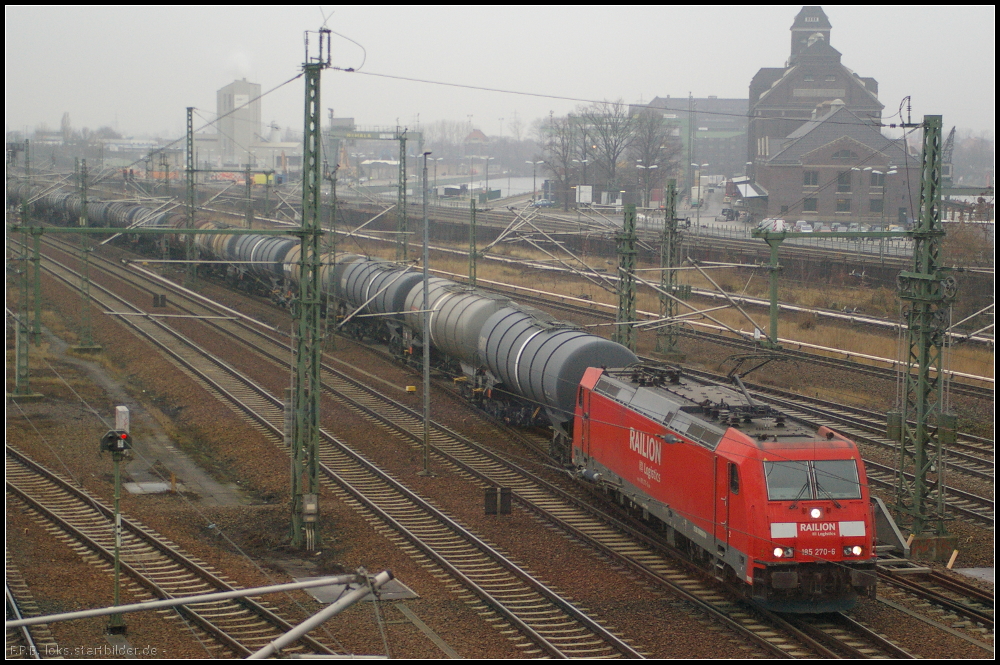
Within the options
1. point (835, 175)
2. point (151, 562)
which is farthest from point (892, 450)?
point (835, 175)

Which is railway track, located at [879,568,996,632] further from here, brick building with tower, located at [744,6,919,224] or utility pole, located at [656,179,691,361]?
brick building with tower, located at [744,6,919,224]

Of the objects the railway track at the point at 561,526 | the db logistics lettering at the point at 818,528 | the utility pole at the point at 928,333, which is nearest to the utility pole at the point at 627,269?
the railway track at the point at 561,526

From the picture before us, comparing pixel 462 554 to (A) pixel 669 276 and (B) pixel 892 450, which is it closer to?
(B) pixel 892 450

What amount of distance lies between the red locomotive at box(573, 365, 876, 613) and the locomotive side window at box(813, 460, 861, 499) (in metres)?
0.01

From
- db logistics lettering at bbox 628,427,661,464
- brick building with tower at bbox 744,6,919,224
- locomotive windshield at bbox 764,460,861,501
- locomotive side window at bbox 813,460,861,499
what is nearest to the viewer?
locomotive windshield at bbox 764,460,861,501

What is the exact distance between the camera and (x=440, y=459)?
2431cm

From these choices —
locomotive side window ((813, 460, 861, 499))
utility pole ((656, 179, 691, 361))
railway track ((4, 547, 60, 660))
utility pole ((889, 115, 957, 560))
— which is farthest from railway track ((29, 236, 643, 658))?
utility pole ((656, 179, 691, 361))

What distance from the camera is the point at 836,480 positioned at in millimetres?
13883

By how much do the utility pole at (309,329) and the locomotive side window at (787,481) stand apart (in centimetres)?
843

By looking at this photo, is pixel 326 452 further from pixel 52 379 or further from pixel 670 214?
pixel 670 214

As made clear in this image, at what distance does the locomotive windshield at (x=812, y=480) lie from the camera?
13656 mm

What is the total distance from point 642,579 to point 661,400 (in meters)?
3.16

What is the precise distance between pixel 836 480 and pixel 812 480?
1.28 feet

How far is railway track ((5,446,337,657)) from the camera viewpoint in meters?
13.6
